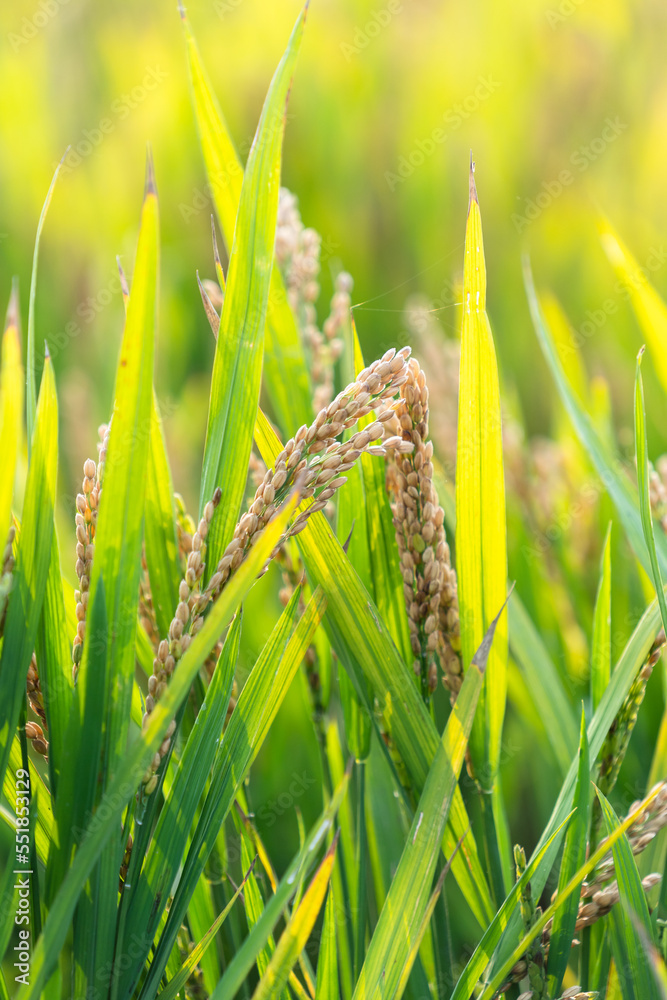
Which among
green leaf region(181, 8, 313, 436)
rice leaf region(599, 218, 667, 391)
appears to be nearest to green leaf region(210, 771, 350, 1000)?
green leaf region(181, 8, 313, 436)

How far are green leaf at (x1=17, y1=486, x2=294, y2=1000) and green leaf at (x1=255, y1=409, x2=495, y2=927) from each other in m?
0.10

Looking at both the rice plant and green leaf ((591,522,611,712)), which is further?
green leaf ((591,522,611,712))

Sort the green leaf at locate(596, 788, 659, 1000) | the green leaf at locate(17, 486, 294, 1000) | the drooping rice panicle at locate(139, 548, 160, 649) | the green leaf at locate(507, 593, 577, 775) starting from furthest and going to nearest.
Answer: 1. the green leaf at locate(507, 593, 577, 775)
2. the drooping rice panicle at locate(139, 548, 160, 649)
3. the green leaf at locate(596, 788, 659, 1000)
4. the green leaf at locate(17, 486, 294, 1000)

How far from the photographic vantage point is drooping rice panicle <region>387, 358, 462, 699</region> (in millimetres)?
457

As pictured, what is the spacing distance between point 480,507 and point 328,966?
301 millimetres

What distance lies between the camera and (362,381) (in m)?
0.39

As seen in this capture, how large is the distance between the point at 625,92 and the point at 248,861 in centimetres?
214

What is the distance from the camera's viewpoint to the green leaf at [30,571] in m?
0.37

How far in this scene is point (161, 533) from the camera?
0.53 meters

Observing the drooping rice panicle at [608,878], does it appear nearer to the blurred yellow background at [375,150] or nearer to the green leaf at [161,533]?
the green leaf at [161,533]

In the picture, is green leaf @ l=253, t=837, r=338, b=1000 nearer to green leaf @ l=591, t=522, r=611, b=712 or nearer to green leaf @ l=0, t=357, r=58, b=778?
green leaf @ l=0, t=357, r=58, b=778

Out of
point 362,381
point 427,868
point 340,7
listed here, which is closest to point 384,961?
point 427,868

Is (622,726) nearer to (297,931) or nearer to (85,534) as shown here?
(297,931)

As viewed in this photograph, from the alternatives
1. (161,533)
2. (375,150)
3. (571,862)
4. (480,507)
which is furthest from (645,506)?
(375,150)
